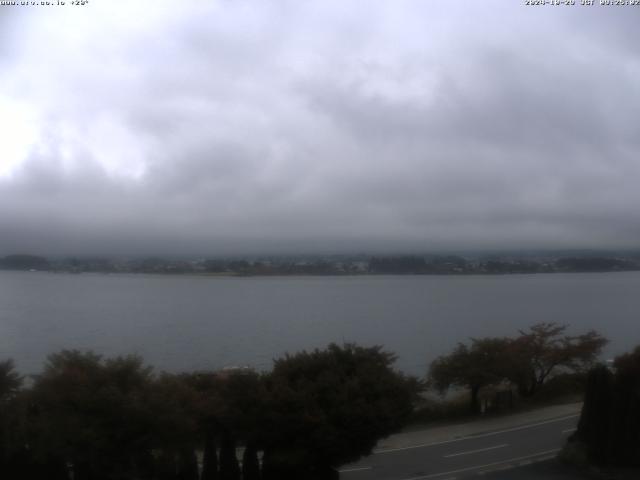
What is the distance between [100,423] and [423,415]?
50.4 ft

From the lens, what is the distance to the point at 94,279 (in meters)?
182

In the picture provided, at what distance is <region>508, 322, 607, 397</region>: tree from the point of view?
3039 cm

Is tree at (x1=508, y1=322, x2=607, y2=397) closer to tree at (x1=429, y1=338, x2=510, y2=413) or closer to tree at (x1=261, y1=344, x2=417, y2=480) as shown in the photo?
tree at (x1=429, y1=338, x2=510, y2=413)

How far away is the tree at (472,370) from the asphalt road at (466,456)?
186 inches

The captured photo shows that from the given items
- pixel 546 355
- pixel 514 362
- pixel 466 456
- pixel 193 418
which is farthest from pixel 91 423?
pixel 546 355

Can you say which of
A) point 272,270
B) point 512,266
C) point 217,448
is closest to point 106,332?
→ point 217,448

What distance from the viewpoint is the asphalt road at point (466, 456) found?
1783 centimetres

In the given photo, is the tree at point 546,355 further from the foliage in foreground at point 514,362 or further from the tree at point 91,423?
the tree at point 91,423

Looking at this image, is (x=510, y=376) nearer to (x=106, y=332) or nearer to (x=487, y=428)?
(x=487, y=428)

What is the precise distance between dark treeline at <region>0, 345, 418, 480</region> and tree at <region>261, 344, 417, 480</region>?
2cm

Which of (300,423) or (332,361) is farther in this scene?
(332,361)

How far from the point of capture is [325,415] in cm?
1529

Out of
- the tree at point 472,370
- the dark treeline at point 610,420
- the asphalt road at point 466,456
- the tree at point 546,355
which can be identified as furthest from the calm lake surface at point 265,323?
the dark treeline at point 610,420

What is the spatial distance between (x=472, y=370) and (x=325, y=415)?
14.2 m
